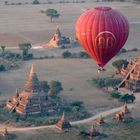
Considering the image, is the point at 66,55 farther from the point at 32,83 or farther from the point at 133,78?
the point at 32,83

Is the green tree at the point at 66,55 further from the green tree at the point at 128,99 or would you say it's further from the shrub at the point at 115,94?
the green tree at the point at 128,99

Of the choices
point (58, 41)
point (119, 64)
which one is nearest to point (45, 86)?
point (119, 64)

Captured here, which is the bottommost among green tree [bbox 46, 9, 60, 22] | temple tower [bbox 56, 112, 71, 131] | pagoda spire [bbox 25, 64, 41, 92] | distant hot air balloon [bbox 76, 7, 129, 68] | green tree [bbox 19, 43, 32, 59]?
temple tower [bbox 56, 112, 71, 131]

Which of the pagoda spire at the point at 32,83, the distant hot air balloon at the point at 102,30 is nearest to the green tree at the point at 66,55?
the pagoda spire at the point at 32,83

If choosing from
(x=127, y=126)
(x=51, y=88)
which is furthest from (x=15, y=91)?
(x=127, y=126)

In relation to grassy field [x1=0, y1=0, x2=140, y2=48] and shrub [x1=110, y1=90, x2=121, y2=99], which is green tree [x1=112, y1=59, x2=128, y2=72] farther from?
grassy field [x1=0, y1=0, x2=140, y2=48]

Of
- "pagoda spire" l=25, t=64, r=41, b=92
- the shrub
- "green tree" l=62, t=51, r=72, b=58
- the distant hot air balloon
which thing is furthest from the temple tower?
"green tree" l=62, t=51, r=72, b=58

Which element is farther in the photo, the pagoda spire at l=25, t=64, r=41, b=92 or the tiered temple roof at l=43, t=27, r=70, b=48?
the tiered temple roof at l=43, t=27, r=70, b=48
